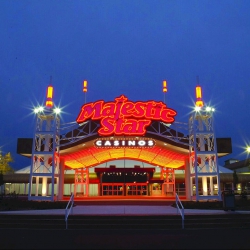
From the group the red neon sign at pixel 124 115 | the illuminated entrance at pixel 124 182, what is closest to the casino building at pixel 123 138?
the red neon sign at pixel 124 115

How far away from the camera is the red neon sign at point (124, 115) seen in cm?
2993

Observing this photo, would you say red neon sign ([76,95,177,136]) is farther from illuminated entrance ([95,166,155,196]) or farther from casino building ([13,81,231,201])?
illuminated entrance ([95,166,155,196])

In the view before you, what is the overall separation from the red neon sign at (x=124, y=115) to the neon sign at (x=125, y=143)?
4.74 feet

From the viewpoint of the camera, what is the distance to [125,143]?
3100cm

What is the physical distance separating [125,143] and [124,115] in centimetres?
304

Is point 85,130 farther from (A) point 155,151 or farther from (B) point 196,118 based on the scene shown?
(B) point 196,118

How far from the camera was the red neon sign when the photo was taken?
29.9 m

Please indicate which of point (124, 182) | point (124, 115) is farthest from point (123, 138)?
point (124, 182)

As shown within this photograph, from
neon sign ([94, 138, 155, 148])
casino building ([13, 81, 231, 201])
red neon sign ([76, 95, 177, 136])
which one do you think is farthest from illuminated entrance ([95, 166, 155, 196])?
red neon sign ([76, 95, 177, 136])

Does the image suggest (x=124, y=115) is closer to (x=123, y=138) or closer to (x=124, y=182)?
(x=123, y=138)

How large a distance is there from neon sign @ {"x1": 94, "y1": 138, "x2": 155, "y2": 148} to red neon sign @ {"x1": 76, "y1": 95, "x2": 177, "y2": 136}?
1443 millimetres
